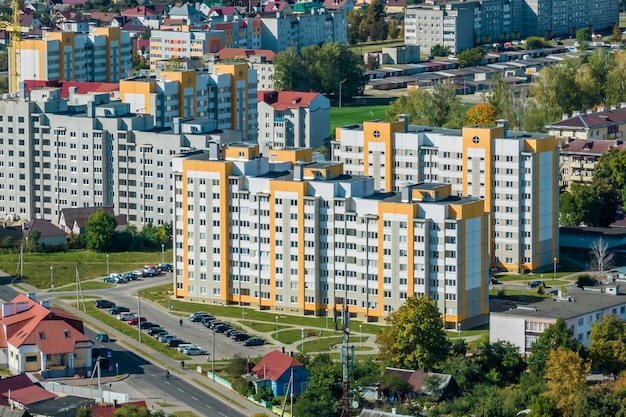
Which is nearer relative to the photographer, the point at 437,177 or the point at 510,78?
the point at 437,177

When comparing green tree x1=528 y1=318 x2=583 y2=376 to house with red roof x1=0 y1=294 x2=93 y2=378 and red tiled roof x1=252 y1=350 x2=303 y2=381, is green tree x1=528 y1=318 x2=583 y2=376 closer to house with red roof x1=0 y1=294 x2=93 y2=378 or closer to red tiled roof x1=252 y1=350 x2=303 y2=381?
red tiled roof x1=252 y1=350 x2=303 y2=381

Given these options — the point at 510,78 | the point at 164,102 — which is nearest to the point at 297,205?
the point at 164,102

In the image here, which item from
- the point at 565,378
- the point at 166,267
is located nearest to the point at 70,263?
the point at 166,267

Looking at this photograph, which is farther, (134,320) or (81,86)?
(81,86)

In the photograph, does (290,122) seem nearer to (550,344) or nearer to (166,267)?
(166,267)

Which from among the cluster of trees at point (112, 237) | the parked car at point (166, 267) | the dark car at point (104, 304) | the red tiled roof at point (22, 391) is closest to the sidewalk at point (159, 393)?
the dark car at point (104, 304)

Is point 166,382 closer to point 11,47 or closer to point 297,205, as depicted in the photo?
point 297,205
